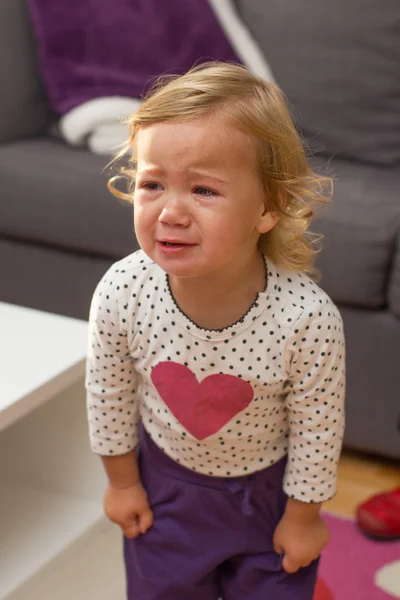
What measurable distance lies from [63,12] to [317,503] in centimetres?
146

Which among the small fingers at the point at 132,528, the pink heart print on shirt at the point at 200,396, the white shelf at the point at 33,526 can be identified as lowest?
the white shelf at the point at 33,526

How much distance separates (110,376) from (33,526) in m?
0.38

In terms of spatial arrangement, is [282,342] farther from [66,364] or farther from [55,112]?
[55,112]

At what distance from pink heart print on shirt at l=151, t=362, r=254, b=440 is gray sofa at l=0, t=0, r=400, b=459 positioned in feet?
2.45

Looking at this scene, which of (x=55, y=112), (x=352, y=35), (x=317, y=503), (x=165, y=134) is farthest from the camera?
(x=55, y=112)

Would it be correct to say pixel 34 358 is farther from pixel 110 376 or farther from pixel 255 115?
pixel 255 115

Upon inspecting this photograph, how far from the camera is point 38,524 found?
4.17 ft

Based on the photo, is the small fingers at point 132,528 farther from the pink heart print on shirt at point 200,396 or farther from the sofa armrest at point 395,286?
the sofa armrest at point 395,286

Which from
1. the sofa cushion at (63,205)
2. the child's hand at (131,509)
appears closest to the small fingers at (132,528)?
the child's hand at (131,509)

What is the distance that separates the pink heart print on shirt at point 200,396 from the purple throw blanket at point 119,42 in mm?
1214

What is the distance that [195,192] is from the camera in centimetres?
85

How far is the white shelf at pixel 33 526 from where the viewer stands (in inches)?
46.4

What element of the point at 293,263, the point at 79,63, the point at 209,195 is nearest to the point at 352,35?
the point at 79,63

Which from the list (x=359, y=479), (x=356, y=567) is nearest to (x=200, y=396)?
(x=356, y=567)
